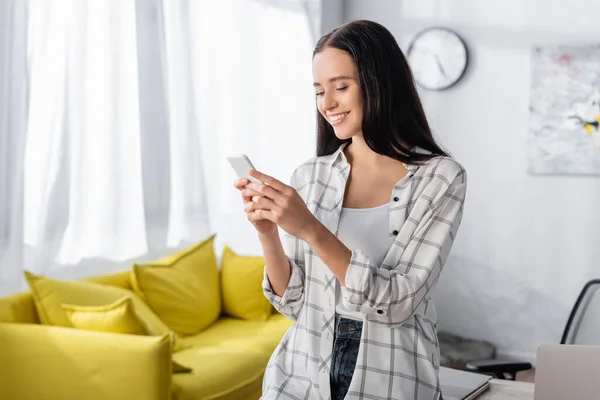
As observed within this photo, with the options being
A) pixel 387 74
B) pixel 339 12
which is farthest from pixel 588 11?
pixel 387 74

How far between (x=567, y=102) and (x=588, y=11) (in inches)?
21.2

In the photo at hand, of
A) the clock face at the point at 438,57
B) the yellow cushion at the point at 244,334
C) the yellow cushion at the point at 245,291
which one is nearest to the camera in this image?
the yellow cushion at the point at 244,334

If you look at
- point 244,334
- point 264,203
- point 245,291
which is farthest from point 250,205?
point 245,291

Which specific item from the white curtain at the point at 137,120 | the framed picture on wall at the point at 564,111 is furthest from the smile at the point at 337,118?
the framed picture on wall at the point at 564,111

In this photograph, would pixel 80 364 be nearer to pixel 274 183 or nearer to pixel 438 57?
pixel 274 183

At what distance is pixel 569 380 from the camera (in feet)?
4.31

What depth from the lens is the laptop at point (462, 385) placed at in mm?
1564

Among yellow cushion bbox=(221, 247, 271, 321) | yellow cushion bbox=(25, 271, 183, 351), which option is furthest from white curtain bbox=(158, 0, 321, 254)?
→ yellow cushion bbox=(25, 271, 183, 351)

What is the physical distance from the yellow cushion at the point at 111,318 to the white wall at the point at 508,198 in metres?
2.76

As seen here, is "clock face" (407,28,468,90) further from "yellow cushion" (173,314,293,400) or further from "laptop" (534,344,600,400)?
"laptop" (534,344,600,400)

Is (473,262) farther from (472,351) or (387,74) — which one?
(387,74)

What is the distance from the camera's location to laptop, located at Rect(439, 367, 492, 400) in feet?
5.13

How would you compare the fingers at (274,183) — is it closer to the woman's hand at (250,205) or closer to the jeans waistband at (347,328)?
the woman's hand at (250,205)

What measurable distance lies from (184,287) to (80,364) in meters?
1.16
